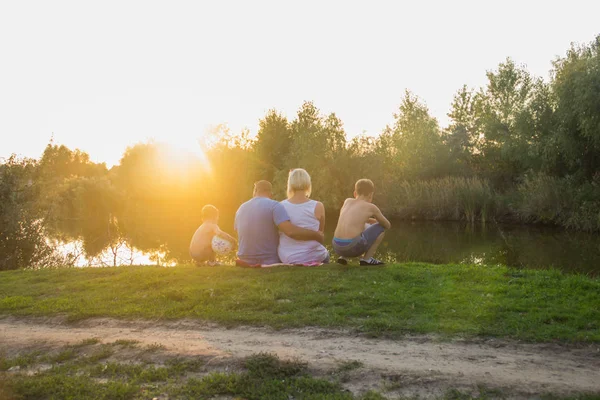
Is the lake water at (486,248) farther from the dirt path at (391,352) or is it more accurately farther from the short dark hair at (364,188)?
the dirt path at (391,352)

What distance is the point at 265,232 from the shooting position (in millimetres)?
9141

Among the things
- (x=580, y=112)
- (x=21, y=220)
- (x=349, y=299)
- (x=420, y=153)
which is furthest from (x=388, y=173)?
(x=349, y=299)

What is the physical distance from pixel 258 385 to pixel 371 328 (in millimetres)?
1914

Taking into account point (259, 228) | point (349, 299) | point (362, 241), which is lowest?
point (349, 299)

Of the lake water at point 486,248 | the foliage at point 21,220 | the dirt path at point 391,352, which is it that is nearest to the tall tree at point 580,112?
the lake water at point 486,248

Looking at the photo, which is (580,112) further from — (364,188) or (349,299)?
(349,299)

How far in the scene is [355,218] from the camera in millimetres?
8938

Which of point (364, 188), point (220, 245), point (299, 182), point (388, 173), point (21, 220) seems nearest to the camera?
point (299, 182)

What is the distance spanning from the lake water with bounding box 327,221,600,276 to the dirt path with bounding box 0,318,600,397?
31.5ft

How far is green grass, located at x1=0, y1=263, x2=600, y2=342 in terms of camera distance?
5.85 metres

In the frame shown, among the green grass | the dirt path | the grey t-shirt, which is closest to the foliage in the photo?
the green grass

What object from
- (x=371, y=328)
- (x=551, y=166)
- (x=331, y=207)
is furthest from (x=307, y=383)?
(x=331, y=207)

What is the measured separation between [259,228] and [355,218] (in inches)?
68.3

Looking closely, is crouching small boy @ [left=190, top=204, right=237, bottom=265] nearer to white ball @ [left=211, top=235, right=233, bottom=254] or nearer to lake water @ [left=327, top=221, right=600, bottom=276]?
white ball @ [left=211, top=235, right=233, bottom=254]
